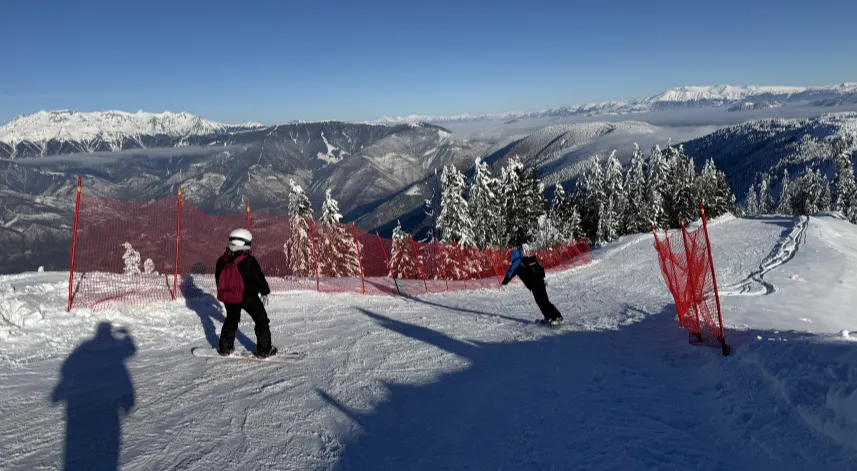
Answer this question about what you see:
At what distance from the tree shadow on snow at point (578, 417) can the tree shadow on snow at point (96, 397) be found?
2256mm

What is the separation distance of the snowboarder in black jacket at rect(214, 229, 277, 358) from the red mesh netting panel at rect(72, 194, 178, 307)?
3840 mm

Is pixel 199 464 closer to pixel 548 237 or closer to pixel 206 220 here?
pixel 206 220

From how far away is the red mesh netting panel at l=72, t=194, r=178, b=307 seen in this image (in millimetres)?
10062

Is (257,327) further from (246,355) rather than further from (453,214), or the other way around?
(453,214)

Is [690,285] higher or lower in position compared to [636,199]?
lower

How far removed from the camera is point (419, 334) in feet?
28.7

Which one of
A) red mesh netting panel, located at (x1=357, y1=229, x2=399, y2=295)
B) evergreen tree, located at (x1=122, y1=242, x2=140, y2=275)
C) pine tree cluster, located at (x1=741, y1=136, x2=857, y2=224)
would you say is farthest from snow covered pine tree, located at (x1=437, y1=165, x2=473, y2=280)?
pine tree cluster, located at (x1=741, y1=136, x2=857, y2=224)

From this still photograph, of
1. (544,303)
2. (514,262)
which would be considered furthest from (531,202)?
(544,303)

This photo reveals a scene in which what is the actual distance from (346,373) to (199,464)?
255 centimetres

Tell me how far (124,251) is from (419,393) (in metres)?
11.3

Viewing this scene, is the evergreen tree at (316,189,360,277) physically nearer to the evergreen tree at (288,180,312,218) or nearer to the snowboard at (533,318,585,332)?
the evergreen tree at (288,180,312,218)

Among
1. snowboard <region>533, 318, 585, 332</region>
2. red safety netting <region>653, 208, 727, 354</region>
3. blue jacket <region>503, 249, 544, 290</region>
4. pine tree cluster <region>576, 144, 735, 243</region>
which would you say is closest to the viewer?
red safety netting <region>653, 208, 727, 354</region>

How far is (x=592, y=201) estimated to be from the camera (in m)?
48.3

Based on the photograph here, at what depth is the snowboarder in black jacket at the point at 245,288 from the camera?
6785mm
